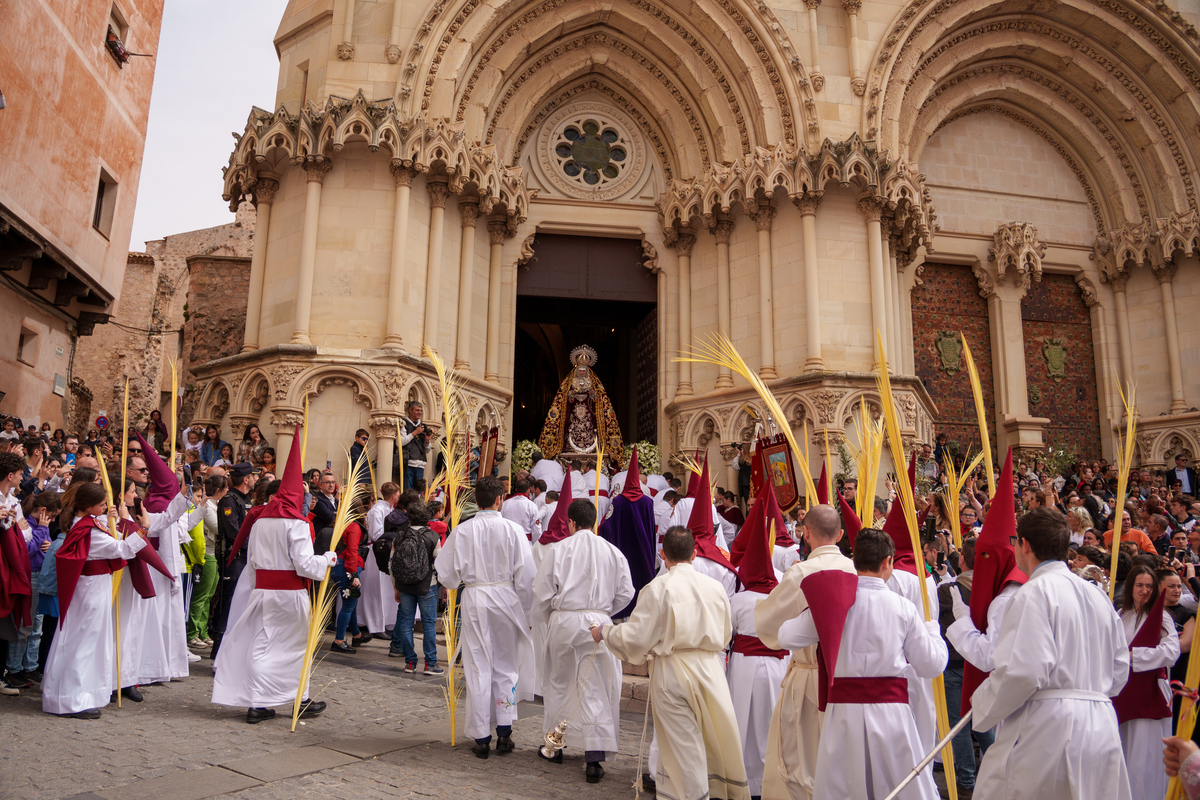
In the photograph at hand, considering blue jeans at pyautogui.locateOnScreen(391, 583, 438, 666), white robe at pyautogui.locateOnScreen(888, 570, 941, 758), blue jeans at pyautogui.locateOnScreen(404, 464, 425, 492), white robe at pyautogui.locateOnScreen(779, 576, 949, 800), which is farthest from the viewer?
blue jeans at pyautogui.locateOnScreen(404, 464, 425, 492)

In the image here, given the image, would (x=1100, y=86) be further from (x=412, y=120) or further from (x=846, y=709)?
(x=846, y=709)

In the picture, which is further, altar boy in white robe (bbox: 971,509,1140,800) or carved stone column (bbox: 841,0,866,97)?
carved stone column (bbox: 841,0,866,97)

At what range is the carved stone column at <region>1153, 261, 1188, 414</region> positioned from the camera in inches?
680

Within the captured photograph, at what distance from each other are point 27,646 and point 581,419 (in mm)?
9914

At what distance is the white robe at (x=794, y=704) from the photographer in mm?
4383

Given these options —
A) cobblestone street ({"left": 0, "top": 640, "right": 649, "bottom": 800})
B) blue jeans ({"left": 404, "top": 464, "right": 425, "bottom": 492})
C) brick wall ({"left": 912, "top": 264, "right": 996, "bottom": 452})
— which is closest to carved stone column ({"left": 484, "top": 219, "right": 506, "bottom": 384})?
blue jeans ({"left": 404, "top": 464, "right": 425, "bottom": 492})

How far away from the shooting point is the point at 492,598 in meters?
6.24

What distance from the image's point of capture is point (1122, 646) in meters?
3.73

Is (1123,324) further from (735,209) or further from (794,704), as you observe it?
(794,704)

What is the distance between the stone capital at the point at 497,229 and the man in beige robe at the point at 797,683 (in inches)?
481

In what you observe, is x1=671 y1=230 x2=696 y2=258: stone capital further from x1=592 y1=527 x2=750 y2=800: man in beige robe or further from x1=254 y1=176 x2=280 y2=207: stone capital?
x1=592 y1=527 x2=750 y2=800: man in beige robe

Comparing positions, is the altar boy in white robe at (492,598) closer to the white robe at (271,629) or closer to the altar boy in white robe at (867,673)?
the white robe at (271,629)

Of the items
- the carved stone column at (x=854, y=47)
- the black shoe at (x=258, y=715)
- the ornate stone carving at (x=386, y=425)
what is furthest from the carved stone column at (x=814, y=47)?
the black shoe at (x=258, y=715)

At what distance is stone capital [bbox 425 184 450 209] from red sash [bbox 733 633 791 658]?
1068 centimetres
